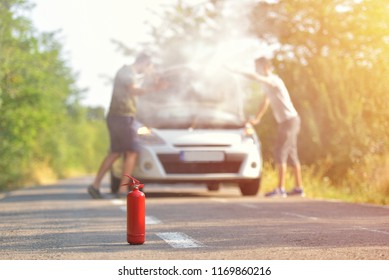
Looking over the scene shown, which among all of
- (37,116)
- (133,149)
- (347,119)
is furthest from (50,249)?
(37,116)

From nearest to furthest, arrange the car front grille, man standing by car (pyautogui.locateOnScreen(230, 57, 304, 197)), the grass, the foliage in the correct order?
the grass < the car front grille < man standing by car (pyautogui.locateOnScreen(230, 57, 304, 197)) < the foliage

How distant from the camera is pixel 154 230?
27.0 feet

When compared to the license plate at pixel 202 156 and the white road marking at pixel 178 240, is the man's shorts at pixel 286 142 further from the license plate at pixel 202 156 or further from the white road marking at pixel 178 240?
the white road marking at pixel 178 240

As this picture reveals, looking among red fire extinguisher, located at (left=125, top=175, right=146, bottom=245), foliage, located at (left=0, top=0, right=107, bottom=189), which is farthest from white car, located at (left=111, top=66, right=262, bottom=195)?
foliage, located at (left=0, top=0, right=107, bottom=189)

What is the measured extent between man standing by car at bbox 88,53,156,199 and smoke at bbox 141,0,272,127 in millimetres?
511

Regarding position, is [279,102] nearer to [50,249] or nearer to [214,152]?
[214,152]

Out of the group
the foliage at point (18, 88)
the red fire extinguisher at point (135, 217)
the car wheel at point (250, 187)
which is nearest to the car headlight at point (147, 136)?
the car wheel at point (250, 187)

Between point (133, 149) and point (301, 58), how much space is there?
24.0 ft

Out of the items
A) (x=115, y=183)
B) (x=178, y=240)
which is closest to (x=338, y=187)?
(x=115, y=183)

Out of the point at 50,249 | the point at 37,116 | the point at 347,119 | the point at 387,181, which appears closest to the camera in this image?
the point at 50,249

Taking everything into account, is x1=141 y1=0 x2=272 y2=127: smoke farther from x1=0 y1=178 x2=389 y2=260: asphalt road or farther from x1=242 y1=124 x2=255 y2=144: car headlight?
x1=0 y1=178 x2=389 y2=260: asphalt road

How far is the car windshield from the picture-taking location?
1395 cm

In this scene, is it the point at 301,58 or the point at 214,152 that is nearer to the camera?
the point at 214,152

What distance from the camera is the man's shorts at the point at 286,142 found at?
14289 millimetres
